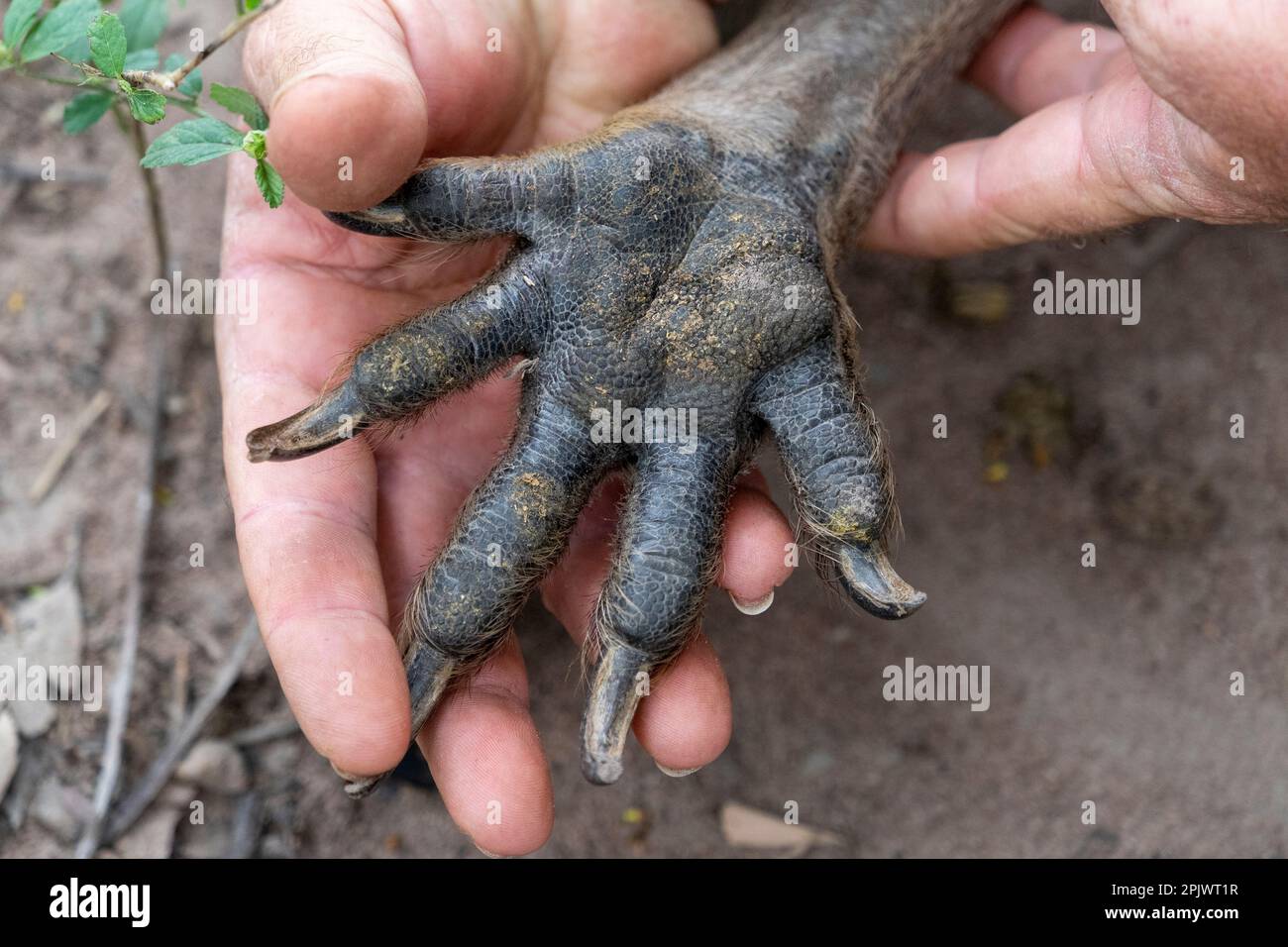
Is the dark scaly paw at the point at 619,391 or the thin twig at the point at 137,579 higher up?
the dark scaly paw at the point at 619,391

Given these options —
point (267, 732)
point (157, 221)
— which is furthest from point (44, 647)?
point (157, 221)

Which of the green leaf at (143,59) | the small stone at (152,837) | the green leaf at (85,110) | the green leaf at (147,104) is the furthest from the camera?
the small stone at (152,837)

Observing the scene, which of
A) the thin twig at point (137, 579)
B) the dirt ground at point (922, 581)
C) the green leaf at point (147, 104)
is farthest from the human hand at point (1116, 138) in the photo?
the thin twig at point (137, 579)

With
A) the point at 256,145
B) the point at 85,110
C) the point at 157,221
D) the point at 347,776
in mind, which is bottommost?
the point at 347,776

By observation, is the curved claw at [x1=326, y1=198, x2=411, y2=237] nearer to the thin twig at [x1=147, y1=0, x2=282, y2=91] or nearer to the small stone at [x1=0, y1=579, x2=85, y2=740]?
the thin twig at [x1=147, y1=0, x2=282, y2=91]

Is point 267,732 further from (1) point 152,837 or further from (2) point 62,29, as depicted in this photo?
(2) point 62,29

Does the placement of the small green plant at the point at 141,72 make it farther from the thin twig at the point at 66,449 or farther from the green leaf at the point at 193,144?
the thin twig at the point at 66,449

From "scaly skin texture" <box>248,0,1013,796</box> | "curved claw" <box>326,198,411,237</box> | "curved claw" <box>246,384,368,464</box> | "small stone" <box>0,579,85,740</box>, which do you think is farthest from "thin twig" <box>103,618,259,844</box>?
"curved claw" <box>326,198,411,237</box>

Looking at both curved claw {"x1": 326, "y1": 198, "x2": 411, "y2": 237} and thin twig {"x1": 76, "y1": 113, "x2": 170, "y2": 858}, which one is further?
thin twig {"x1": 76, "y1": 113, "x2": 170, "y2": 858}
